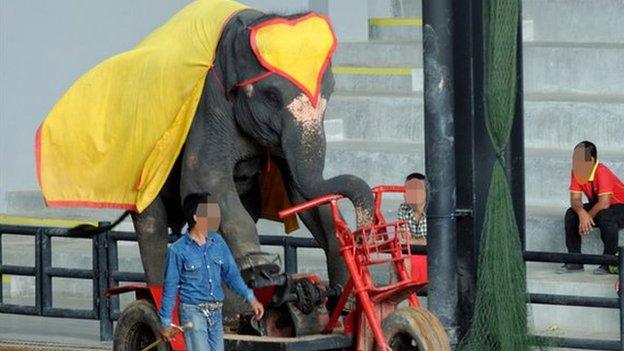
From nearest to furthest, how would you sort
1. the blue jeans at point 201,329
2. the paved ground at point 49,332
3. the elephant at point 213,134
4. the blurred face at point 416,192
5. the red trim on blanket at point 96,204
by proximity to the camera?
the blue jeans at point 201,329
the elephant at point 213,134
the red trim on blanket at point 96,204
the blurred face at point 416,192
the paved ground at point 49,332

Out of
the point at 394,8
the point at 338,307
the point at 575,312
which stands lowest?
the point at 575,312

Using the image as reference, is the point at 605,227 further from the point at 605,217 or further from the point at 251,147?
the point at 251,147

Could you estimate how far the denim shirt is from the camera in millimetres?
12250

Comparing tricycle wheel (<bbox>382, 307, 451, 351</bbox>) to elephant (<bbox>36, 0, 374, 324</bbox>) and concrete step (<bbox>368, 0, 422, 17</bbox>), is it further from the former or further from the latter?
concrete step (<bbox>368, 0, 422, 17</bbox>)

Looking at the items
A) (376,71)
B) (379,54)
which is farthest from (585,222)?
(379,54)

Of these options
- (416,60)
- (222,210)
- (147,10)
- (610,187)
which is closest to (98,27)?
(147,10)

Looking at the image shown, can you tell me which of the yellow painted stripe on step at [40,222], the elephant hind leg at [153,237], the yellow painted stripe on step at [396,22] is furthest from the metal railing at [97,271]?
the yellow painted stripe on step at [396,22]

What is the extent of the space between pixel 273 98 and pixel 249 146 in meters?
0.44

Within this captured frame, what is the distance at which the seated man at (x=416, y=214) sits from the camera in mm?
14523

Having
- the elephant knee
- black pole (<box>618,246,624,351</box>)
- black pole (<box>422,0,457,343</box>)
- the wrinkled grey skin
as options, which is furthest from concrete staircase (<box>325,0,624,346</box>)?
the wrinkled grey skin

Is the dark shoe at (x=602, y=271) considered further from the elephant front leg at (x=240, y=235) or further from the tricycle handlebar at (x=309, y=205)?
the tricycle handlebar at (x=309, y=205)

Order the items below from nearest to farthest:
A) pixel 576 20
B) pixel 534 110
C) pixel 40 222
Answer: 1. pixel 40 222
2. pixel 534 110
3. pixel 576 20

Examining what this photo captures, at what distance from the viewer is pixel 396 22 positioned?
23.2 metres

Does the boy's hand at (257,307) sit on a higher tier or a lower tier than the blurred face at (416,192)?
lower
